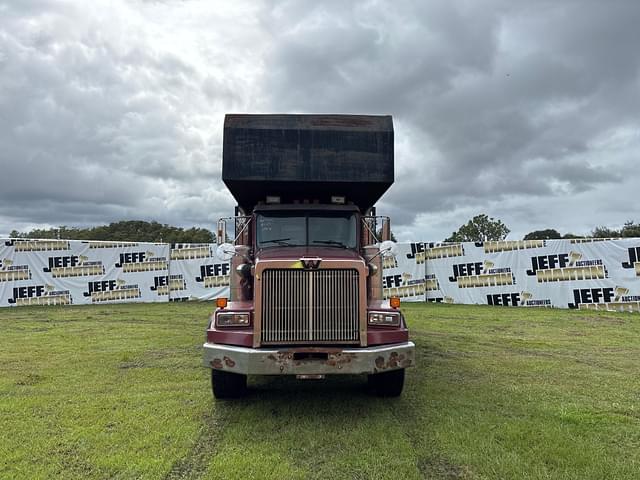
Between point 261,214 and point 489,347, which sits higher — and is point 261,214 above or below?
above

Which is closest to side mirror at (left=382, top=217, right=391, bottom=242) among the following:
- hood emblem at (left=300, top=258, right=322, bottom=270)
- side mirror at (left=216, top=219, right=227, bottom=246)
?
hood emblem at (left=300, top=258, right=322, bottom=270)

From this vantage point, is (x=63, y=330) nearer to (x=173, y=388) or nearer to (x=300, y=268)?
(x=173, y=388)

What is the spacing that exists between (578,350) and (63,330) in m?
12.2

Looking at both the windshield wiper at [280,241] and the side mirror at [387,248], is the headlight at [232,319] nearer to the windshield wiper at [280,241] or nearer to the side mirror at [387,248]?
the windshield wiper at [280,241]

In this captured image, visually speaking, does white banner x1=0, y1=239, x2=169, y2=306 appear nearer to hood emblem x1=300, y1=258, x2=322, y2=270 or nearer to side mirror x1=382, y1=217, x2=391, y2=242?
side mirror x1=382, y1=217, x2=391, y2=242

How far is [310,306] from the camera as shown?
15.9ft

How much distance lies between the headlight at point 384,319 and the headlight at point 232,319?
54.8 inches

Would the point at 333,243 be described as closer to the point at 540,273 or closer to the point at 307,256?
the point at 307,256

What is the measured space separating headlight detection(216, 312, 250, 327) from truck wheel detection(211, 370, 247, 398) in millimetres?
712

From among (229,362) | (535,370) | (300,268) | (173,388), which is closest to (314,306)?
(300,268)

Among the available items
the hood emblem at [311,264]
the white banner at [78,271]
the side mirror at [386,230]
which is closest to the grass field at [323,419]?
the hood emblem at [311,264]

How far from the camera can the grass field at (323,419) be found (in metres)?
3.73

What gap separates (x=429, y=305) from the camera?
1827 centimetres

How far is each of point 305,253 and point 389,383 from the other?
75.6 inches
